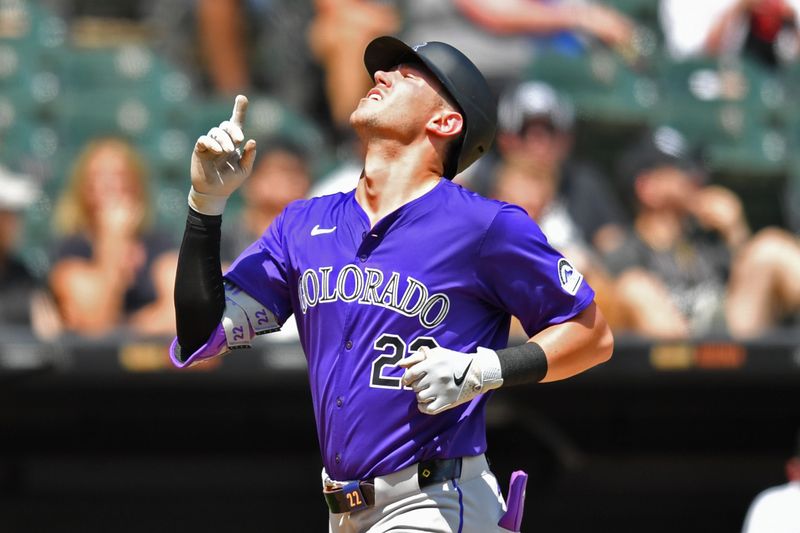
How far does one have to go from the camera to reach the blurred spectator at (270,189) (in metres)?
5.73

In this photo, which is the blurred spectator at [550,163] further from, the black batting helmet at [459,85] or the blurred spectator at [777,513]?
the black batting helmet at [459,85]

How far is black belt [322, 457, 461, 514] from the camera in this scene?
268 cm

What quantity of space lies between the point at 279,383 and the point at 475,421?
2525 millimetres

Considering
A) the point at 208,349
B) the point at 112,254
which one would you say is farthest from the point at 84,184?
the point at 208,349

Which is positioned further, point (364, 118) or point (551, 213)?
point (551, 213)

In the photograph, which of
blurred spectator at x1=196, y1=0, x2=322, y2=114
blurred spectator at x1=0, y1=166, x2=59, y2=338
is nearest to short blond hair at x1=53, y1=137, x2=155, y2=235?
blurred spectator at x1=0, y1=166, x2=59, y2=338

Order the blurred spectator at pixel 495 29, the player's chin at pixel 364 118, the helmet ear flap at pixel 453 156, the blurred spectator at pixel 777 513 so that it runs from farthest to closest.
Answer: the blurred spectator at pixel 495 29 → the blurred spectator at pixel 777 513 → the helmet ear flap at pixel 453 156 → the player's chin at pixel 364 118

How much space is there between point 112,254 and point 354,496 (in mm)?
3197

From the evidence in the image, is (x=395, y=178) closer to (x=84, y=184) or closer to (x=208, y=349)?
(x=208, y=349)

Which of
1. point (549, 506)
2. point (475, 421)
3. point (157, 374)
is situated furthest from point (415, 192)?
point (549, 506)

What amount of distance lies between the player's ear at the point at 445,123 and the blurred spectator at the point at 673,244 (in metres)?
2.76

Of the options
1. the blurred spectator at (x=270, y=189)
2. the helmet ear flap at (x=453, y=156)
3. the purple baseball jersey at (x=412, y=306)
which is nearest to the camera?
the purple baseball jersey at (x=412, y=306)

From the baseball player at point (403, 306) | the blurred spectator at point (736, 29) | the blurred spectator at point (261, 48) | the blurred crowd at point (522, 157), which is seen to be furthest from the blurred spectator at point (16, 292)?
the blurred spectator at point (736, 29)

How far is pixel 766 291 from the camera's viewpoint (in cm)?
565
